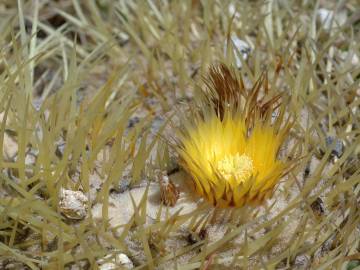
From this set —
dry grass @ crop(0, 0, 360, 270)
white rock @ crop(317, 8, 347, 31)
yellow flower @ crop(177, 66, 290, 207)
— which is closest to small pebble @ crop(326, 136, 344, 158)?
dry grass @ crop(0, 0, 360, 270)

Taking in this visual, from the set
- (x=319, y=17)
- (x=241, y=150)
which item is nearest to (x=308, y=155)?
(x=241, y=150)

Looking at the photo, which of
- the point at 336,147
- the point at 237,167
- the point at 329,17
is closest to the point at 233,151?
the point at 237,167

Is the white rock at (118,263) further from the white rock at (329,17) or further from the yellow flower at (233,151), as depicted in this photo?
the white rock at (329,17)

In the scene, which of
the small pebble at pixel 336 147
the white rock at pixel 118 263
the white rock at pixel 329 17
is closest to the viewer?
the white rock at pixel 118 263

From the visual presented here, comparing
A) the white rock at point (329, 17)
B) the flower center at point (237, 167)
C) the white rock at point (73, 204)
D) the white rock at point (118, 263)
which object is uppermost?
the white rock at point (329, 17)

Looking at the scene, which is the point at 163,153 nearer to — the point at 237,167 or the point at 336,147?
the point at 237,167

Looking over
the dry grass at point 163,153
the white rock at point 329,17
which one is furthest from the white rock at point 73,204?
the white rock at point 329,17

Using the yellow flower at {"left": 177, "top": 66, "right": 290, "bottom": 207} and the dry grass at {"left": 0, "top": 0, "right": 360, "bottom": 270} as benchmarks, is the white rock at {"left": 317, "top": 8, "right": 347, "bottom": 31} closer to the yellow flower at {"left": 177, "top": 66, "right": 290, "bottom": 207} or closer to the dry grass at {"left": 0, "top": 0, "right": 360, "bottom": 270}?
the dry grass at {"left": 0, "top": 0, "right": 360, "bottom": 270}
